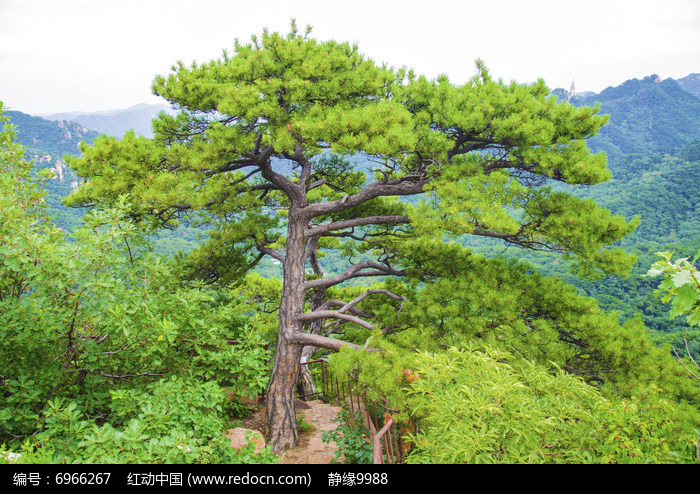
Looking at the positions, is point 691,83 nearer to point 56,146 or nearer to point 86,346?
point 86,346

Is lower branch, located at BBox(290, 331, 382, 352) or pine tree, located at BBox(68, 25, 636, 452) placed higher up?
pine tree, located at BBox(68, 25, 636, 452)

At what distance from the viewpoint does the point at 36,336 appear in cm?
285

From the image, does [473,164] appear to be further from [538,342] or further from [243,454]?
[243,454]

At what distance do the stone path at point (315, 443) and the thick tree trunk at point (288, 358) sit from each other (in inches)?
6.5

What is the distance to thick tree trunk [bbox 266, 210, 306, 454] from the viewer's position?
5086mm

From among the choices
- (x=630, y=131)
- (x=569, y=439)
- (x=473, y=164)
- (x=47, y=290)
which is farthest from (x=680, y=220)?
(x=630, y=131)

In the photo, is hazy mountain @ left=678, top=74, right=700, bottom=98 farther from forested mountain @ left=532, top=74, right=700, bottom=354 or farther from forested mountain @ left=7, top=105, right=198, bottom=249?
forested mountain @ left=7, top=105, right=198, bottom=249

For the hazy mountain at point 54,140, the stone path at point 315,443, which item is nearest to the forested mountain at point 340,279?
the stone path at point 315,443

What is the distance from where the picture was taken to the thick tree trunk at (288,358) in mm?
5086

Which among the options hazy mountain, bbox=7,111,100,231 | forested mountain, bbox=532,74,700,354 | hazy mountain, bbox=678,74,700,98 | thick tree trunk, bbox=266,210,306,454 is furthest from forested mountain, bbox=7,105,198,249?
hazy mountain, bbox=678,74,700,98

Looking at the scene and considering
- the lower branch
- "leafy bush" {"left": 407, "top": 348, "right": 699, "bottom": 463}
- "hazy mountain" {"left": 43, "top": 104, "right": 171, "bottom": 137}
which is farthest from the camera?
"hazy mountain" {"left": 43, "top": 104, "right": 171, "bottom": 137}

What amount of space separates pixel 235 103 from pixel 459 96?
250 centimetres

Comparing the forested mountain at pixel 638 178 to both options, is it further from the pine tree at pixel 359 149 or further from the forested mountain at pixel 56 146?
the pine tree at pixel 359 149

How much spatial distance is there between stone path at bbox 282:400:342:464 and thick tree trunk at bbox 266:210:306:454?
0.17 metres
